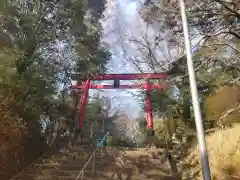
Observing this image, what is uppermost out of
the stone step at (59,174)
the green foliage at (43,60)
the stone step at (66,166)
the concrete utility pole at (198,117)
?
the green foliage at (43,60)

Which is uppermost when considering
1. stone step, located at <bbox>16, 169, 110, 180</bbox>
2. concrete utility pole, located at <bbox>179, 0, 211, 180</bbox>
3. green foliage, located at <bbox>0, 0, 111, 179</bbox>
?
green foliage, located at <bbox>0, 0, 111, 179</bbox>

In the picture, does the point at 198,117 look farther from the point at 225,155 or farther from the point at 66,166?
the point at 66,166

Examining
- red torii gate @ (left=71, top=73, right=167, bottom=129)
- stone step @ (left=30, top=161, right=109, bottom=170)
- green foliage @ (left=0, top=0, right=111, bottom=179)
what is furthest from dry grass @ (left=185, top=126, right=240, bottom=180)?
red torii gate @ (left=71, top=73, right=167, bottom=129)

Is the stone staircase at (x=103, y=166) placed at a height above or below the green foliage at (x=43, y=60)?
below

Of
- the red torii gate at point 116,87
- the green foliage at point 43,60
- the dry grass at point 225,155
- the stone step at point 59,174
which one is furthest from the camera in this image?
the red torii gate at point 116,87

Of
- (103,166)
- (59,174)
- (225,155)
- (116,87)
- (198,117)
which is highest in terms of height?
(116,87)

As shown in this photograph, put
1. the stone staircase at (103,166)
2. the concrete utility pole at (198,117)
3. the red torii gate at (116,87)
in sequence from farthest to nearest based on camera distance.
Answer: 1. the red torii gate at (116,87)
2. the stone staircase at (103,166)
3. the concrete utility pole at (198,117)

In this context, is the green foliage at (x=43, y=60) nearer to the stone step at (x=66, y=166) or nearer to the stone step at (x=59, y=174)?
the stone step at (x=66, y=166)

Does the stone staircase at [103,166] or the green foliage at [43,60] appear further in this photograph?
the green foliage at [43,60]

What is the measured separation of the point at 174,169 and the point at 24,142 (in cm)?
467

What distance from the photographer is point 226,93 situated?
10.5m

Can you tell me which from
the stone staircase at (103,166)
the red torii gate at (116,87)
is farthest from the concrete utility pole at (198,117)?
the red torii gate at (116,87)

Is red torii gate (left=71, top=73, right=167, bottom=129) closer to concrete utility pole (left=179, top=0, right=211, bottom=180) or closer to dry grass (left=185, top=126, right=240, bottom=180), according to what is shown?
dry grass (left=185, top=126, right=240, bottom=180)

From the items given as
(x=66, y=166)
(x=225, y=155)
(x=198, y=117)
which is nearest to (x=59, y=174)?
(x=66, y=166)
